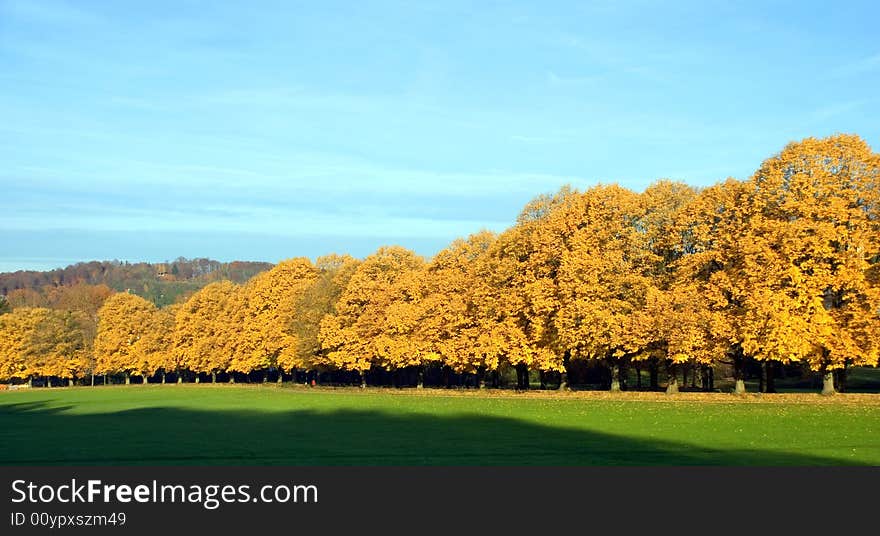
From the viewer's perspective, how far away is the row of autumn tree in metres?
61.2

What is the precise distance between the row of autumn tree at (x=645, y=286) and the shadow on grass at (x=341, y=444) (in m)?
22.0

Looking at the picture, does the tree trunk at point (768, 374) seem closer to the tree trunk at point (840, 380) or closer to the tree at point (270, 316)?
the tree trunk at point (840, 380)

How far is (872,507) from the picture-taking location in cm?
2170

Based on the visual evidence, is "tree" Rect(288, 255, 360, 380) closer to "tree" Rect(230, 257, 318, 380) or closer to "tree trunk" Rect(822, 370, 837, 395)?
"tree" Rect(230, 257, 318, 380)

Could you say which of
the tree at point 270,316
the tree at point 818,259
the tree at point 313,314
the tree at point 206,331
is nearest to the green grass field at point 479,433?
the tree at point 818,259

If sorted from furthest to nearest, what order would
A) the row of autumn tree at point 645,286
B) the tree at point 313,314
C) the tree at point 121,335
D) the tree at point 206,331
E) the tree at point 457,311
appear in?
the tree at point 121,335
the tree at point 206,331
the tree at point 313,314
the tree at point 457,311
the row of autumn tree at point 645,286

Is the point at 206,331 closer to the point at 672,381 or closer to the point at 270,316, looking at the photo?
the point at 270,316

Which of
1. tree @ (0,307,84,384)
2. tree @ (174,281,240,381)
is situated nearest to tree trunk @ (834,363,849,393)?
tree @ (174,281,240,381)

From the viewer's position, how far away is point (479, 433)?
42.6 metres

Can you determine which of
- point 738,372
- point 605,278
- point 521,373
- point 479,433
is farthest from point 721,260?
point 479,433

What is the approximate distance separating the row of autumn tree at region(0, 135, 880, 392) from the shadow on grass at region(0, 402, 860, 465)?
72.2ft

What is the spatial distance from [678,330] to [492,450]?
112 feet

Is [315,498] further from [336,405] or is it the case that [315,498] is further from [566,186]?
[566,186]

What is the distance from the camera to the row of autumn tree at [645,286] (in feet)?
201
